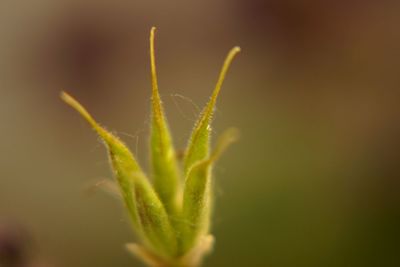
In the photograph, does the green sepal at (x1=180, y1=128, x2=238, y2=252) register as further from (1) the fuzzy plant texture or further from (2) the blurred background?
(2) the blurred background

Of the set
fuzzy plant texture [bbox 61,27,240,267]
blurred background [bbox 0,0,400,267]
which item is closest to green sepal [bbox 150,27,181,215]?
fuzzy plant texture [bbox 61,27,240,267]

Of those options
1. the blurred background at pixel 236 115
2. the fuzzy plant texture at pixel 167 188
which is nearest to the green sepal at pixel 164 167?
the fuzzy plant texture at pixel 167 188

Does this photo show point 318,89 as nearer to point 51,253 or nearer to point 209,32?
point 209,32

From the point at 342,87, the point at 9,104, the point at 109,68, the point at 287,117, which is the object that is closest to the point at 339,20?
the point at 342,87

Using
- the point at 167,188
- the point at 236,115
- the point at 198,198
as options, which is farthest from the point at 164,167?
the point at 236,115

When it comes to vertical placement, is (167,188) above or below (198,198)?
above

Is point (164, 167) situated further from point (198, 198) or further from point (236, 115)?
point (236, 115)
